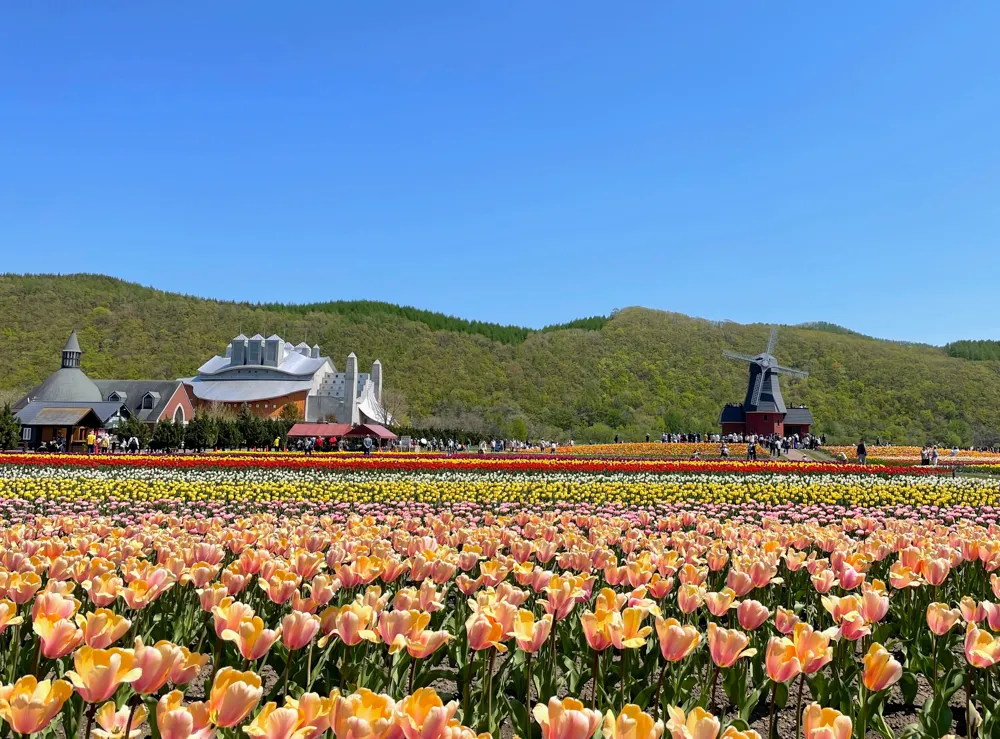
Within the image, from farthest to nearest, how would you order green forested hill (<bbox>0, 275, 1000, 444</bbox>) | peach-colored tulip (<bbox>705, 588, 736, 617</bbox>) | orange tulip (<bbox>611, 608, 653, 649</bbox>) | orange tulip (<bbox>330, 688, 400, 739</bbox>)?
green forested hill (<bbox>0, 275, 1000, 444</bbox>) → peach-colored tulip (<bbox>705, 588, 736, 617</bbox>) → orange tulip (<bbox>611, 608, 653, 649</bbox>) → orange tulip (<bbox>330, 688, 400, 739</bbox>)

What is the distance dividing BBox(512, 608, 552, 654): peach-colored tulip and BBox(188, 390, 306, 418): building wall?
235ft

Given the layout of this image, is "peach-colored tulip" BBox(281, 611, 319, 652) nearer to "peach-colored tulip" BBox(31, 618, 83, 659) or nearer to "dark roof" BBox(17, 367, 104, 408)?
"peach-colored tulip" BBox(31, 618, 83, 659)

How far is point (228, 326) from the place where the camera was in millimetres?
112938

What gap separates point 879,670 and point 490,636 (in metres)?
1.37

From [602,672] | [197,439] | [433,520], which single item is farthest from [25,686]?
[197,439]

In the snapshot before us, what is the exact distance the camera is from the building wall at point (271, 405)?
235ft

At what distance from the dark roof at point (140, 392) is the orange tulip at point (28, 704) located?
57348mm

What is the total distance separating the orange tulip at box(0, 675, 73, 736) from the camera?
193 cm

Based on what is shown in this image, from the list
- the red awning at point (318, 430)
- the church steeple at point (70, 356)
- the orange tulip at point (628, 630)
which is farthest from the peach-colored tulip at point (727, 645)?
the church steeple at point (70, 356)

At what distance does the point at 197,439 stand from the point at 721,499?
1282 inches

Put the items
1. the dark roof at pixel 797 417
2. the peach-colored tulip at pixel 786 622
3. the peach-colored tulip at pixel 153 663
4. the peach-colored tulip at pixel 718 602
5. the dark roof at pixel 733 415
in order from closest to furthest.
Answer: the peach-colored tulip at pixel 153 663 → the peach-colored tulip at pixel 786 622 → the peach-colored tulip at pixel 718 602 → the dark roof at pixel 797 417 → the dark roof at pixel 733 415

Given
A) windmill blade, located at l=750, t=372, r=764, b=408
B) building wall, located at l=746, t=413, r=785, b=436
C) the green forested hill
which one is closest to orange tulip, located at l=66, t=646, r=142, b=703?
building wall, located at l=746, t=413, r=785, b=436

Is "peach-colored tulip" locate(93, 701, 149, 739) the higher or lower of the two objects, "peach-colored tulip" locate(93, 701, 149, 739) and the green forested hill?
the lower

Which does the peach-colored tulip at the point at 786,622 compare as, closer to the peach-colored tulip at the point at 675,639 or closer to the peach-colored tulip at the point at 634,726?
the peach-colored tulip at the point at 675,639
